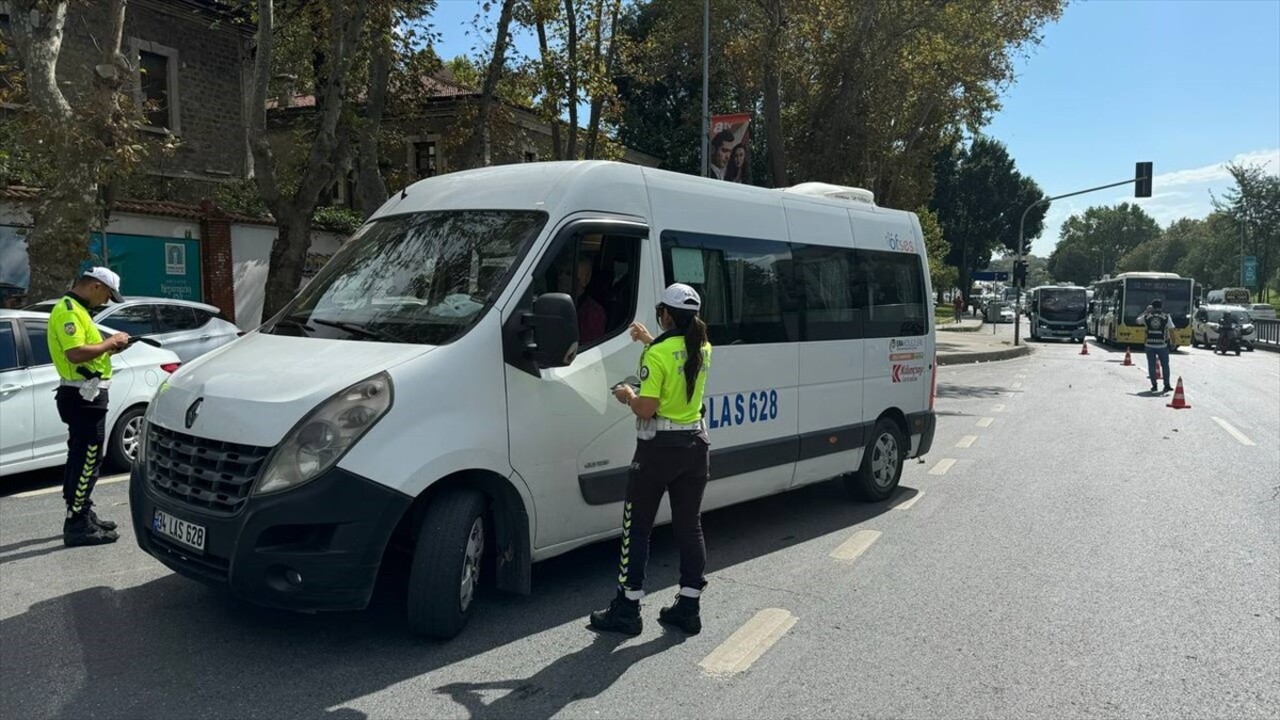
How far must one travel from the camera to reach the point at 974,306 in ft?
228

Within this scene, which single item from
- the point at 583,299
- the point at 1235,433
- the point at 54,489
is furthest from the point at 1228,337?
the point at 54,489

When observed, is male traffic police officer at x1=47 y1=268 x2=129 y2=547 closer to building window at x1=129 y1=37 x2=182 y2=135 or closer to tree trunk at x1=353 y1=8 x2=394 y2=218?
tree trunk at x1=353 y1=8 x2=394 y2=218

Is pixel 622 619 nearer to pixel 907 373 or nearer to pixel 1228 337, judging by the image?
pixel 907 373

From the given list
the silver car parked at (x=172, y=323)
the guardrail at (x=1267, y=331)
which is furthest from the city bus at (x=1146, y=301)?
the silver car parked at (x=172, y=323)

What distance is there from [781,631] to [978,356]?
81.0 ft

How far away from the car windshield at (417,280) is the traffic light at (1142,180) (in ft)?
95.6

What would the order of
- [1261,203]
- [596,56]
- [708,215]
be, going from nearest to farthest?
[708,215], [596,56], [1261,203]

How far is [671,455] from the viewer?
171 inches

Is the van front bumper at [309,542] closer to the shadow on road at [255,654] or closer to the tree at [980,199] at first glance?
the shadow on road at [255,654]

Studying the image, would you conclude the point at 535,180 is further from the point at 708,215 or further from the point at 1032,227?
the point at 1032,227

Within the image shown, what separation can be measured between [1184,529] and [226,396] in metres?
6.69

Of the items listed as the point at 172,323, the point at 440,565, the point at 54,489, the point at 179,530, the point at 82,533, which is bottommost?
the point at 54,489

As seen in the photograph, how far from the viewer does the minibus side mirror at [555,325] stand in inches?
163

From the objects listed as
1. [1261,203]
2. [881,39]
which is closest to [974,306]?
[1261,203]
